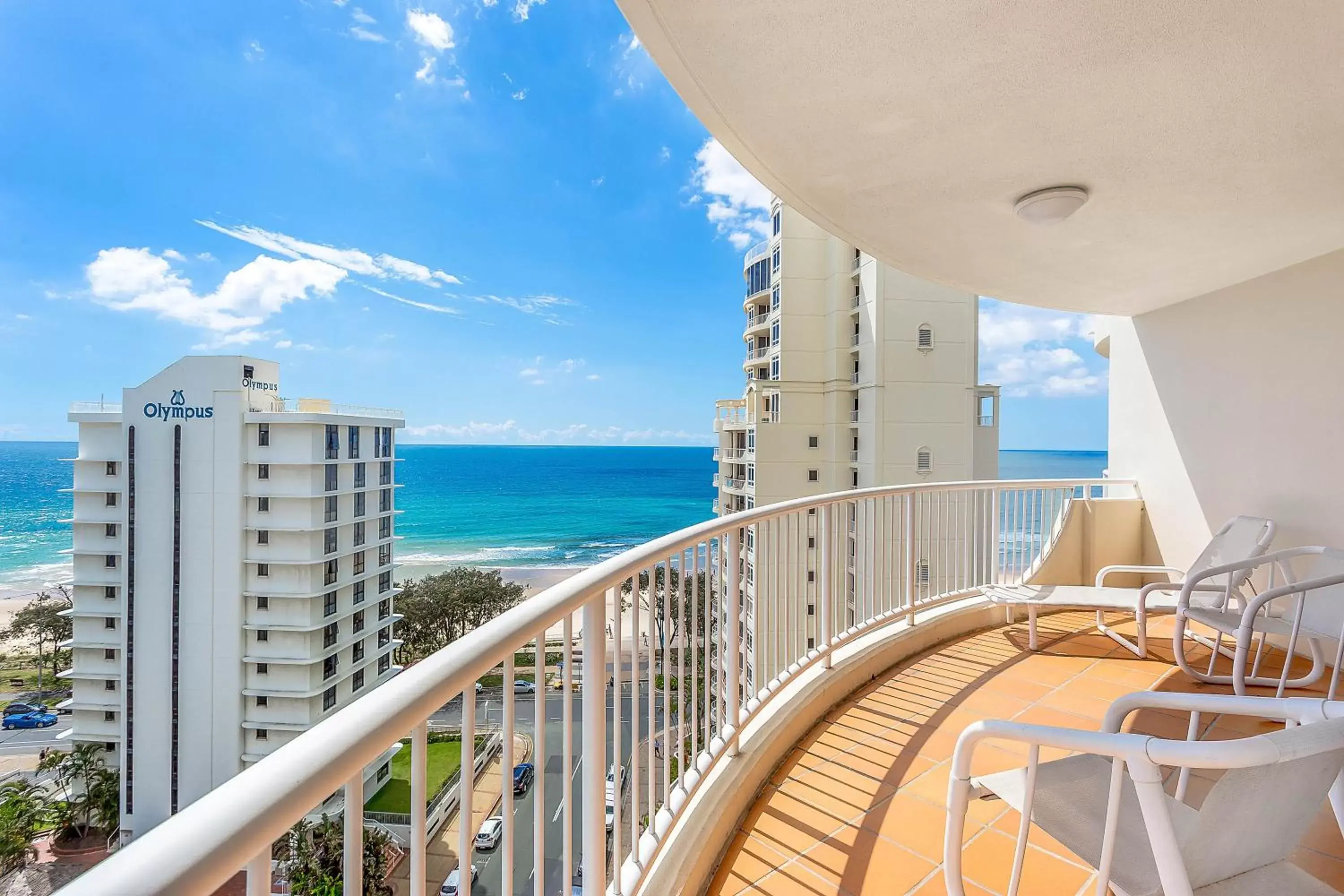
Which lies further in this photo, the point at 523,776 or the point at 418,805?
the point at 523,776

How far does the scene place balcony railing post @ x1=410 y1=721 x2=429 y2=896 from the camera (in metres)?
0.71

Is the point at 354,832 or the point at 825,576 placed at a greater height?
the point at 354,832

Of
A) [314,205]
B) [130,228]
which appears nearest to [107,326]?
[130,228]

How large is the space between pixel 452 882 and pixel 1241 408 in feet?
18.0

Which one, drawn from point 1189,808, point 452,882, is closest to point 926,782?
point 1189,808

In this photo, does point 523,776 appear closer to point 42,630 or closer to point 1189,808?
point 1189,808

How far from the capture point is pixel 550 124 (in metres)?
56.8

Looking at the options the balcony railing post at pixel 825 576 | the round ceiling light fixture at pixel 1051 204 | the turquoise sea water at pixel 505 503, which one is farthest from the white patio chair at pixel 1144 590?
the turquoise sea water at pixel 505 503

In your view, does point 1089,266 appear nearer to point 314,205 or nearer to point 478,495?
point 478,495

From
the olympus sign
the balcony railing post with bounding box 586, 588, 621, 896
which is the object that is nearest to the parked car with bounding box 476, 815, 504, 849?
the balcony railing post with bounding box 586, 588, 621, 896

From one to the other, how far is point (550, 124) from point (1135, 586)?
61317 mm

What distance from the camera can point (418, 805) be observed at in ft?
2.43

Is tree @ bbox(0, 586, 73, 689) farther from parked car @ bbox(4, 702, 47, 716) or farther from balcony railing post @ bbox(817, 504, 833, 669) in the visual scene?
balcony railing post @ bbox(817, 504, 833, 669)

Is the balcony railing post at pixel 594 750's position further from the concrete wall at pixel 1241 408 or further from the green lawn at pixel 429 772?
the concrete wall at pixel 1241 408
